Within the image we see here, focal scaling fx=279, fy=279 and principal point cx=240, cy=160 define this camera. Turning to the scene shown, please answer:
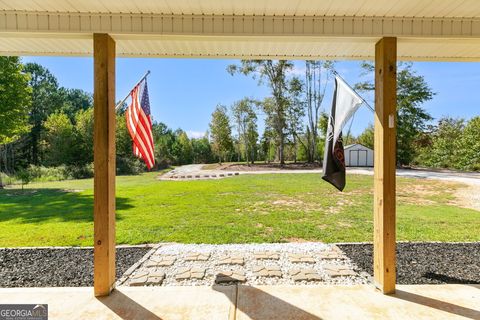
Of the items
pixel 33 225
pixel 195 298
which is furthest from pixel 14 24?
pixel 33 225

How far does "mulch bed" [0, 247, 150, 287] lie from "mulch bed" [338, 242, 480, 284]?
10.4 feet

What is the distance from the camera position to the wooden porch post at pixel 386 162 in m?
2.67

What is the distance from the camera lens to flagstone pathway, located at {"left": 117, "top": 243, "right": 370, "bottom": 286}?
3166 mm

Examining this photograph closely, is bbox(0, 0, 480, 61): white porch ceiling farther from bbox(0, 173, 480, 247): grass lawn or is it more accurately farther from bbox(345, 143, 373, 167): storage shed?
bbox(345, 143, 373, 167): storage shed

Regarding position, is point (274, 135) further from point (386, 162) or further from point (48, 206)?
point (386, 162)

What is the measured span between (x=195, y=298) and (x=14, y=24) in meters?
3.01

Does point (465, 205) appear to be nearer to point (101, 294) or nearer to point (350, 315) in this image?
point (350, 315)

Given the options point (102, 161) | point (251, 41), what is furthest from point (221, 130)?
point (102, 161)

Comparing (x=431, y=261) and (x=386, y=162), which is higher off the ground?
(x=386, y=162)

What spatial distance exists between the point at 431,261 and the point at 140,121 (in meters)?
4.15

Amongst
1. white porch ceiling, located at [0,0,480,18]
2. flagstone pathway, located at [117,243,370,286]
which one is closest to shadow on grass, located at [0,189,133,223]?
flagstone pathway, located at [117,243,370,286]

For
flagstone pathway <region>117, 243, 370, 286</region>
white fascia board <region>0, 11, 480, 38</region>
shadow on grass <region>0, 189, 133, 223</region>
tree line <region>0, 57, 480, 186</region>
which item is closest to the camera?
white fascia board <region>0, 11, 480, 38</region>

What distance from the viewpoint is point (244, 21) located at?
2562mm

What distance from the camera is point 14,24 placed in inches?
99.8
